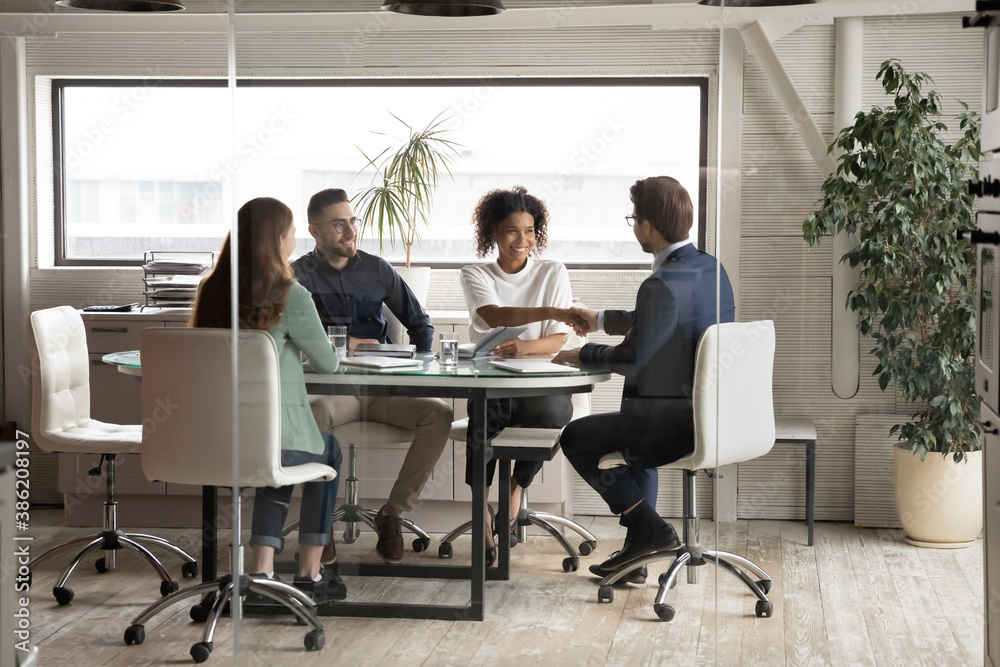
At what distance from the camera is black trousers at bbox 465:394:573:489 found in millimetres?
2689

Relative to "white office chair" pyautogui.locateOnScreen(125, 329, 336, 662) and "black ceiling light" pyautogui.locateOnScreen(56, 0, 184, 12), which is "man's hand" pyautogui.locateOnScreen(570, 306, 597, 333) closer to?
"white office chair" pyautogui.locateOnScreen(125, 329, 336, 662)

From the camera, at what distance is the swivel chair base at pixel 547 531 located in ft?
8.91

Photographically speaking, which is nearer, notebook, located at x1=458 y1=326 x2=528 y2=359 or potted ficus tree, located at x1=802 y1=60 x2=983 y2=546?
notebook, located at x1=458 y1=326 x2=528 y2=359

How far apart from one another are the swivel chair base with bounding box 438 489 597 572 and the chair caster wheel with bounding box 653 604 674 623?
A: 0.24 m

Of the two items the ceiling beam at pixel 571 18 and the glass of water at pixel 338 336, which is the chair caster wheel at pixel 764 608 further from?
the ceiling beam at pixel 571 18

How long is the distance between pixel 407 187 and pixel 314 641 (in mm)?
1308

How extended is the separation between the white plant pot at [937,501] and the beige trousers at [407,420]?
4.72 ft

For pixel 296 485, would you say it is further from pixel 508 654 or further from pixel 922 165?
pixel 922 165

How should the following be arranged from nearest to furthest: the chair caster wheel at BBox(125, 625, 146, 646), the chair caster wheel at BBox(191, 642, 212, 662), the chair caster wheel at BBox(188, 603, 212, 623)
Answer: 1. the chair caster wheel at BBox(191, 642, 212, 662)
2. the chair caster wheel at BBox(125, 625, 146, 646)
3. the chair caster wheel at BBox(188, 603, 212, 623)

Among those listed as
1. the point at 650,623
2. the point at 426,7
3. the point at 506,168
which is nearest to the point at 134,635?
the point at 650,623

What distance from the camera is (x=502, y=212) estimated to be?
268 cm

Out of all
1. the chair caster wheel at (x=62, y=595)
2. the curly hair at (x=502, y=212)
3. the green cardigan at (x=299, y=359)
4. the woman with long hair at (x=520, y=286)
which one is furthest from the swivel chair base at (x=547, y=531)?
the chair caster wheel at (x=62, y=595)

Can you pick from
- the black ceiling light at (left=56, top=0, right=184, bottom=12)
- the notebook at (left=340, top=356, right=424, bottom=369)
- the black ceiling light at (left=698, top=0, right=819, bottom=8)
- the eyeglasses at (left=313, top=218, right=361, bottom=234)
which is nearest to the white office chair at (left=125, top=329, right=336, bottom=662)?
the notebook at (left=340, top=356, right=424, bottom=369)

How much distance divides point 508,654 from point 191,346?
1316 mm
